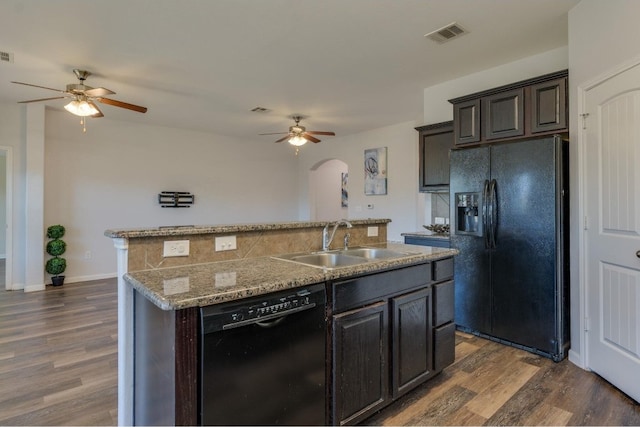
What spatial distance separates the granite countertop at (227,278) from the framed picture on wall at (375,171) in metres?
4.60

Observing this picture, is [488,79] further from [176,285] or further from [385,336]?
[176,285]

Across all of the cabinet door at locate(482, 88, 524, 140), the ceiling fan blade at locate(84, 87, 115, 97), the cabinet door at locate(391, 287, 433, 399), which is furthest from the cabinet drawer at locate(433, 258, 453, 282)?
the ceiling fan blade at locate(84, 87, 115, 97)

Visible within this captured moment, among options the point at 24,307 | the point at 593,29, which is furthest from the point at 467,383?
the point at 24,307

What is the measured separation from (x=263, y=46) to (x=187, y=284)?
258 cm

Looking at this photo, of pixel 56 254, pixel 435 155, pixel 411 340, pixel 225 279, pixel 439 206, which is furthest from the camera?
pixel 56 254

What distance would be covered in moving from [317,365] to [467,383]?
1.35 m

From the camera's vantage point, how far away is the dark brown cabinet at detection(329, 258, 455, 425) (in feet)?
5.69

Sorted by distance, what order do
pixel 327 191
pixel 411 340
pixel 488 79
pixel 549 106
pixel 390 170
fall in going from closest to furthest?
pixel 411 340 < pixel 549 106 < pixel 488 79 < pixel 390 170 < pixel 327 191

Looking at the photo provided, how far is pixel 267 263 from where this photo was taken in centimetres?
194

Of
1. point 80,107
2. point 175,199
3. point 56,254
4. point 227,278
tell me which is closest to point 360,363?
point 227,278

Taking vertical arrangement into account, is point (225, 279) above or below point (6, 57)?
below

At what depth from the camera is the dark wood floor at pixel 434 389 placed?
1.99 metres

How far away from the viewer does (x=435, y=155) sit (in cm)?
408

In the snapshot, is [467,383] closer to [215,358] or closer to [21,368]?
[215,358]
